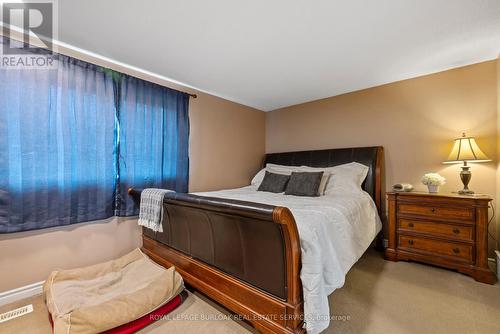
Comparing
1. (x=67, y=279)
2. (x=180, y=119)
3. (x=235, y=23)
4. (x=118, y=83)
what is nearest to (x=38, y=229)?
(x=67, y=279)

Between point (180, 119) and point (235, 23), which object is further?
point (180, 119)

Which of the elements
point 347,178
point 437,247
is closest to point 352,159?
point 347,178

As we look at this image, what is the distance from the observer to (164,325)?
1.48 metres

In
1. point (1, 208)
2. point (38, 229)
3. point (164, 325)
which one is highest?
point (1, 208)

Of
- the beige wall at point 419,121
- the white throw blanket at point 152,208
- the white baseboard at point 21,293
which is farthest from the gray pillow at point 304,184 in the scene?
the white baseboard at point 21,293

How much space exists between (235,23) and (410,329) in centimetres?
259

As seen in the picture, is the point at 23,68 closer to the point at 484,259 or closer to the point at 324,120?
the point at 324,120

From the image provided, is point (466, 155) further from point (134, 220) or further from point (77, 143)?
point (77, 143)

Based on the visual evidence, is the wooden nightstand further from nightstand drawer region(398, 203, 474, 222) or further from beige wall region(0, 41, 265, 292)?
beige wall region(0, 41, 265, 292)

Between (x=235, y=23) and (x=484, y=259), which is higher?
(x=235, y=23)

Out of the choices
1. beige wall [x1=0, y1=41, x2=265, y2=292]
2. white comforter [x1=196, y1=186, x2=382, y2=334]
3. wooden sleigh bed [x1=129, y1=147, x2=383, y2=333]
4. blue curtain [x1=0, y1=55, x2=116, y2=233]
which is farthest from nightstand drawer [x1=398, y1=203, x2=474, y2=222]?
blue curtain [x1=0, y1=55, x2=116, y2=233]

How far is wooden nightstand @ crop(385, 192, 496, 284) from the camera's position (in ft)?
6.57

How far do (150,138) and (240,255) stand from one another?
1856 millimetres

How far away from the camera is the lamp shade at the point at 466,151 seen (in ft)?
7.16
